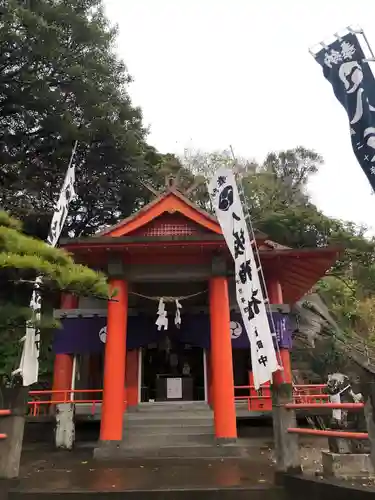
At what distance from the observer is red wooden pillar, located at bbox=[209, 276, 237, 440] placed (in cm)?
958

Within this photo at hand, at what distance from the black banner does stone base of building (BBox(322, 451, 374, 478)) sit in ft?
12.9

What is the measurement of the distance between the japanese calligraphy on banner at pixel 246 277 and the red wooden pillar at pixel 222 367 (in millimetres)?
2086

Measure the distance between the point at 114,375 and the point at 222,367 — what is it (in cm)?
257

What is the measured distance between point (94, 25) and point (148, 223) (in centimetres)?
1383

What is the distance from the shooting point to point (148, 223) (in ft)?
38.7

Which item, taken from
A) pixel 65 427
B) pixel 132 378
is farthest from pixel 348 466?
pixel 132 378

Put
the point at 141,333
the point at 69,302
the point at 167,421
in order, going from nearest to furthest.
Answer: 1. the point at 167,421
2. the point at 141,333
3. the point at 69,302

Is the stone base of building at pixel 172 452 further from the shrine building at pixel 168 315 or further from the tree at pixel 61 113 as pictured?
the tree at pixel 61 113

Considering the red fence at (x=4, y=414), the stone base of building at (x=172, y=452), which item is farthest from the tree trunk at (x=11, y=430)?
the stone base of building at (x=172, y=452)

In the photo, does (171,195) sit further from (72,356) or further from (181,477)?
(181,477)

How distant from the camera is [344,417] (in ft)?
31.8

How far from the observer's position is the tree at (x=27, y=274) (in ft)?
19.1

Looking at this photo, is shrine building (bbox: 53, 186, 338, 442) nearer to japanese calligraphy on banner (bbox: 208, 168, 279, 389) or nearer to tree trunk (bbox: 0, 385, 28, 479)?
japanese calligraphy on banner (bbox: 208, 168, 279, 389)

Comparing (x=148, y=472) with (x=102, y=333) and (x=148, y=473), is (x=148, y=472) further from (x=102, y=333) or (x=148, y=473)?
(x=102, y=333)
